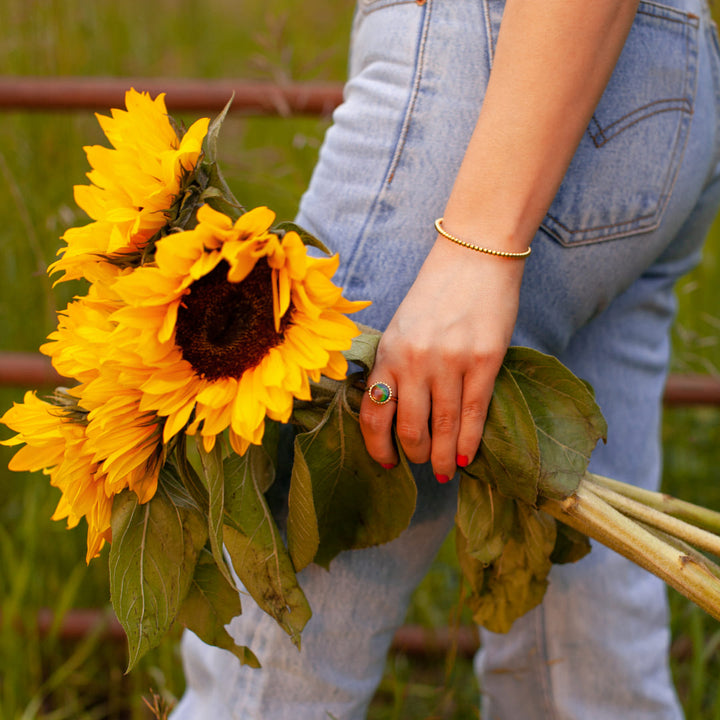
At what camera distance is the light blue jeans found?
766 millimetres

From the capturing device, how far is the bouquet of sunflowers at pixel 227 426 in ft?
2.05

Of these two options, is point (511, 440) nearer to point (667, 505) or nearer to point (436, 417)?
point (436, 417)

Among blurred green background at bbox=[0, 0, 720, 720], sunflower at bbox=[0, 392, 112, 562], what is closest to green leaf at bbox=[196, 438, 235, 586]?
sunflower at bbox=[0, 392, 112, 562]

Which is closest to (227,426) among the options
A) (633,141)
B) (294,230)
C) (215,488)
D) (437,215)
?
(215,488)

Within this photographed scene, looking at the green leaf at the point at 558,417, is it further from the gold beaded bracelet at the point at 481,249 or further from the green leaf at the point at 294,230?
the green leaf at the point at 294,230

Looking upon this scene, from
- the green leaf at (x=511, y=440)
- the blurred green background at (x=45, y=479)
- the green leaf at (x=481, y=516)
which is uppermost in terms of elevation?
the green leaf at (x=511, y=440)

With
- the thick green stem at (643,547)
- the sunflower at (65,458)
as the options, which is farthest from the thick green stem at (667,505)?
the sunflower at (65,458)

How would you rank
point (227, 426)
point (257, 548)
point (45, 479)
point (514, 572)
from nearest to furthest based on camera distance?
1. point (227, 426)
2. point (257, 548)
3. point (514, 572)
4. point (45, 479)

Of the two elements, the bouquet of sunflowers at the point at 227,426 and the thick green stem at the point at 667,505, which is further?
the thick green stem at the point at 667,505

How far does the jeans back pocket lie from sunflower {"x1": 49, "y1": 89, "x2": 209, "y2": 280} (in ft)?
1.21

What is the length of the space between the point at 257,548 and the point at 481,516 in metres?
0.23

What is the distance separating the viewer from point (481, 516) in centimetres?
81

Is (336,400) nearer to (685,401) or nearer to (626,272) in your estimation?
(626,272)

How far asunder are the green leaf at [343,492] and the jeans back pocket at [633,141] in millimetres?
292
